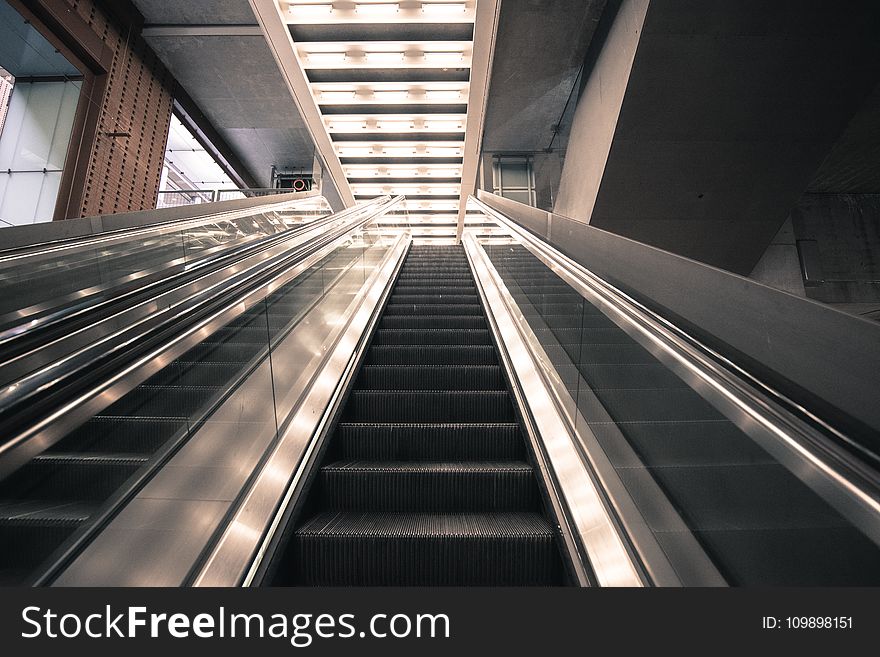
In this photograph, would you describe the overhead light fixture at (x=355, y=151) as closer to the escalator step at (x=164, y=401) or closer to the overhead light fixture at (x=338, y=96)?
the overhead light fixture at (x=338, y=96)

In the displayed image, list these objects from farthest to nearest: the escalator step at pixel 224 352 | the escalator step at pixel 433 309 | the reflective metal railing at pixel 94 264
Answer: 1. the escalator step at pixel 433 309
2. the reflective metal railing at pixel 94 264
3. the escalator step at pixel 224 352

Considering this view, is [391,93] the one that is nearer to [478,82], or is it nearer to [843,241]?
[478,82]

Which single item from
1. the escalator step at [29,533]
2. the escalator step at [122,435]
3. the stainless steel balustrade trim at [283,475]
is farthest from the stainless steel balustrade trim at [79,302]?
the stainless steel balustrade trim at [283,475]

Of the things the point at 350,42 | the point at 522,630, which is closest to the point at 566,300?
the point at 522,630

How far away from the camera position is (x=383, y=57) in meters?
8.13

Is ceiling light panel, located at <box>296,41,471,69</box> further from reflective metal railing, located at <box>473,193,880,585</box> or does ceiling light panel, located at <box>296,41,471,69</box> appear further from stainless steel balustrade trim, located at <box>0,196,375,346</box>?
reflective metal railing, located at <box>473,193,880,585</box>

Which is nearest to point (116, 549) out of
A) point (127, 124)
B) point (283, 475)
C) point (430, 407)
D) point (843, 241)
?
point (283, 475)

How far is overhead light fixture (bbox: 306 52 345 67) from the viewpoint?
26.5 ft

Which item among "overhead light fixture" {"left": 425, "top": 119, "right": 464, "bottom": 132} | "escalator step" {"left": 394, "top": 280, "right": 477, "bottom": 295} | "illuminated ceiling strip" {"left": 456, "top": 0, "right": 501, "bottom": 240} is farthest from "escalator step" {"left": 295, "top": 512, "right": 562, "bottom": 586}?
"overhead light fixture" {"left": 425, "top": 119, "right": 464, "bottom": 132}

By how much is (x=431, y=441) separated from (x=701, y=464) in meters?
1.47

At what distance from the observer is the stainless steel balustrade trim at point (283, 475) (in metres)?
1.47

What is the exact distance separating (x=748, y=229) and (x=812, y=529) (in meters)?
6.23

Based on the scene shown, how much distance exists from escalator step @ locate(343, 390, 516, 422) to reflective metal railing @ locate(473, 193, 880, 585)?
0.67m

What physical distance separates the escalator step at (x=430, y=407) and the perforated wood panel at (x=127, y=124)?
252 inches
